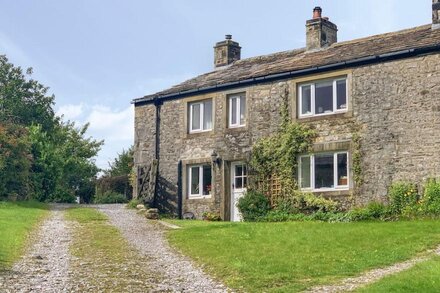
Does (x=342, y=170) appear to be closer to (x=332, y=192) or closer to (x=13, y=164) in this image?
(x=332, y=192)

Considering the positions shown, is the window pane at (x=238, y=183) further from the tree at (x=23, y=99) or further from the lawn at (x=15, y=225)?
the tree at (x=23, y=99)

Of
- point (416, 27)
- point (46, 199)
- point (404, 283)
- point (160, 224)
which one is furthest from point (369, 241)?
point (46, 199)

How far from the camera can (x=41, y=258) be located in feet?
51.2

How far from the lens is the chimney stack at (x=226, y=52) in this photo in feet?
108

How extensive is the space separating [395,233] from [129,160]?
1358 inches

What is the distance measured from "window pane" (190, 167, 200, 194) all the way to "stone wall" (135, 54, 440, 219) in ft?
1.19

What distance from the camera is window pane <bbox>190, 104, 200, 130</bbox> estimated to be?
1161 inches

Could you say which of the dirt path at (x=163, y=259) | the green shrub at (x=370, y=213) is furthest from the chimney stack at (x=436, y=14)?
the dirt path at (x=163, y=259)

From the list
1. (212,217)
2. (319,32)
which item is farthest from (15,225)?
(319,32)

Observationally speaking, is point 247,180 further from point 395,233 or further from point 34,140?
point 34,140

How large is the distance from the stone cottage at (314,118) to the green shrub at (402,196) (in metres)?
0.34

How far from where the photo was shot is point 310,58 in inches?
1085

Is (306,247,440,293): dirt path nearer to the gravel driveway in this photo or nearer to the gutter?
the gravel driveway

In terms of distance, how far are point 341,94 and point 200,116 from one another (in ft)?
22.0
